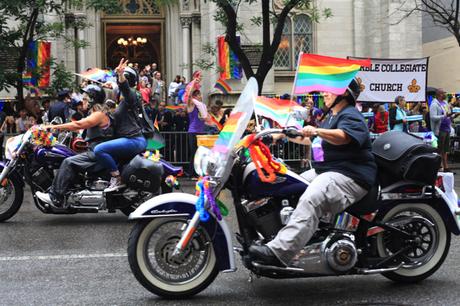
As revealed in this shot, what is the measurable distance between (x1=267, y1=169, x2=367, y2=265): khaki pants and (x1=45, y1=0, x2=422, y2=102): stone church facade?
1779 cm

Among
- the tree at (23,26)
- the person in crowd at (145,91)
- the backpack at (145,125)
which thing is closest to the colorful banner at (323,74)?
the backpack at (145,125)

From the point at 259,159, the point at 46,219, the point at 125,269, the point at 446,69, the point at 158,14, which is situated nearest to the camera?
the point at 259,159

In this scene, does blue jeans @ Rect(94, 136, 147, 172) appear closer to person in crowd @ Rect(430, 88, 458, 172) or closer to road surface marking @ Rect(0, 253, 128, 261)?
road surface marking @ Rect(0, 253, 128, 261)

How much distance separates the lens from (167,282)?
546 cm

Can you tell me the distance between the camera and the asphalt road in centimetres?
550

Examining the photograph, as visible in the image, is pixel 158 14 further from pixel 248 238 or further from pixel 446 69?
pixel 248 238

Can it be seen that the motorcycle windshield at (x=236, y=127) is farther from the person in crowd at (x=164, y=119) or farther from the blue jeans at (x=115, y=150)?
the person in crowd at (x=164, y=119)

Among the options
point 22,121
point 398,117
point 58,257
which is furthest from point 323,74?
point 22,121

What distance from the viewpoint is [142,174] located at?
29.7 feet

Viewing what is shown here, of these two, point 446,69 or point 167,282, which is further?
point 446,69

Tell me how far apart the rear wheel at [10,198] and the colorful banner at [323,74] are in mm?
5238

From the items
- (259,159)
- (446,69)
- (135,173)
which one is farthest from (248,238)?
(446,69)

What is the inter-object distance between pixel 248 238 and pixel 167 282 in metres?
0.72

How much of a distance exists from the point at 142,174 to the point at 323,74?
4297 millimetres
